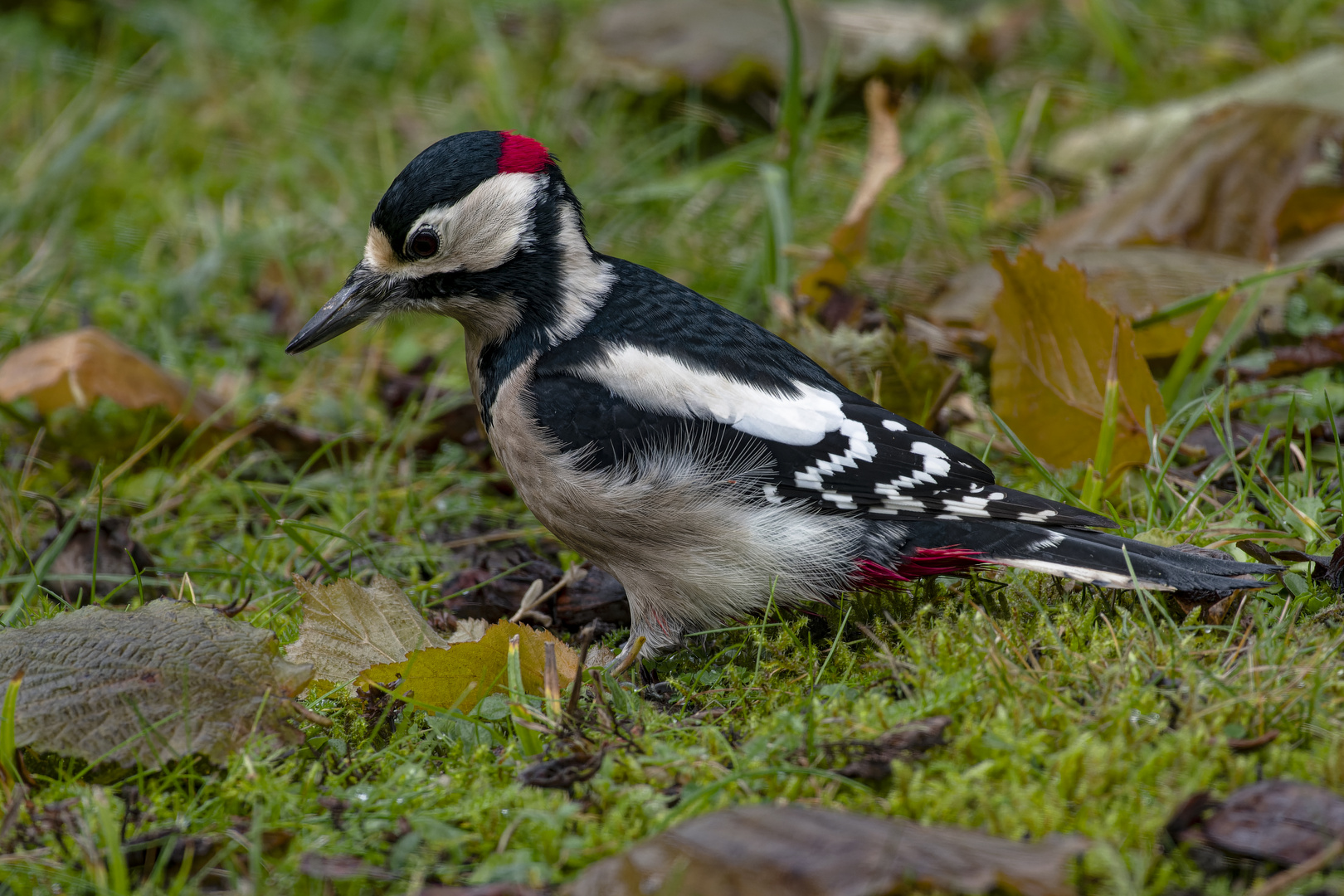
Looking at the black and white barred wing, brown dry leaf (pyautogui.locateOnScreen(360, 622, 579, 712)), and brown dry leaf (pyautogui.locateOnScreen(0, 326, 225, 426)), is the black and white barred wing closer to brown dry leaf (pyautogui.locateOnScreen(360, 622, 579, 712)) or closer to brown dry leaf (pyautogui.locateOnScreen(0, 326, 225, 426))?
brown dry leaf (pyautogui.locateOnScreen(360, 622, 579, 712))

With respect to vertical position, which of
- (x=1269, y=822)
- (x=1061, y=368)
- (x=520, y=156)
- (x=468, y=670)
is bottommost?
(x=468, y=670)

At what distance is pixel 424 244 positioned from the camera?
127 inches

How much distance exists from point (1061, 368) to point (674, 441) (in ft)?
4.05

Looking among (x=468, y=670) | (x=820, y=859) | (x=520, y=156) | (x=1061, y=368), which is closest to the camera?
(x=820, y=859)

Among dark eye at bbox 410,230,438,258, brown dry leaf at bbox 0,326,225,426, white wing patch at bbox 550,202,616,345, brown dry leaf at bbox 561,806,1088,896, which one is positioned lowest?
brown dry leaf at bbox 0,326,225,426

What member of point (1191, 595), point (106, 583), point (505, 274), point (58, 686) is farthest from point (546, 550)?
point (1191, 595)

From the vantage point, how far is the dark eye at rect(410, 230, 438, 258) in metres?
3.20

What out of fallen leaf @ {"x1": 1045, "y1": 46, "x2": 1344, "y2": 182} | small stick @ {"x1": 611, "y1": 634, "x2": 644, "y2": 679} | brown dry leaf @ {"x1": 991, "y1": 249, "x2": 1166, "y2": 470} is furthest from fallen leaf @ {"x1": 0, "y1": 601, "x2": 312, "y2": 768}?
fallen leaf @ {"x1": 1045, "y1": 46, "x2": 1344, "y2": 182}

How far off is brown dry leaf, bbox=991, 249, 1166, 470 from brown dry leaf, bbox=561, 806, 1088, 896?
172 cm

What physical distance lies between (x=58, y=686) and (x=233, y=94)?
515cm

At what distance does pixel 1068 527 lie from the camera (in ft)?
9.04

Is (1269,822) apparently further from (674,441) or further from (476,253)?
(476,253)

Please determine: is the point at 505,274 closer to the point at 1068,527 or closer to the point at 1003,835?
the point at 1068,527

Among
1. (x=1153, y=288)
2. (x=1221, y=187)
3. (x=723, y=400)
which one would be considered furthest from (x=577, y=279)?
(x=1221, y=187)
